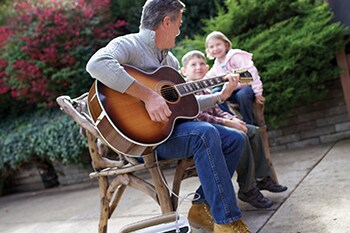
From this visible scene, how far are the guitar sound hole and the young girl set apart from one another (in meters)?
0.79

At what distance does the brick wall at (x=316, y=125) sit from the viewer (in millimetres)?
4156

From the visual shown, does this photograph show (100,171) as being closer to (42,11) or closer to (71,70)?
(71,70)

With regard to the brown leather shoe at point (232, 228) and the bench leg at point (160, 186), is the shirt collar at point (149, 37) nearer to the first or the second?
the bench leg at point (160, 186)

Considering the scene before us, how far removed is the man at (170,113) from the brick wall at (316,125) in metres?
2.27

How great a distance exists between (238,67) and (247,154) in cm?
83

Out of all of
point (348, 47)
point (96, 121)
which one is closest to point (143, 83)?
point (96, 121)

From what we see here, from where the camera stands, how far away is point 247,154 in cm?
238

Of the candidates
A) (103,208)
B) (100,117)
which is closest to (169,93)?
(100,117)

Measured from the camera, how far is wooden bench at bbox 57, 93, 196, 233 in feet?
6.90

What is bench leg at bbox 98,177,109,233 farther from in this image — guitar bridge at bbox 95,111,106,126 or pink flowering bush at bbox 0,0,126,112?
pink flowering bush at bbox 0,0,126,112

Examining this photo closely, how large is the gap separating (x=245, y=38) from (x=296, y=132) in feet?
3.53

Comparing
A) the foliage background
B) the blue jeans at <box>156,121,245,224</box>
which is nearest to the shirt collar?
the blue jeans at <box>156,121,245,224</box>

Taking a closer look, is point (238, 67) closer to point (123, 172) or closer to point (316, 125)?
point (123, 172)

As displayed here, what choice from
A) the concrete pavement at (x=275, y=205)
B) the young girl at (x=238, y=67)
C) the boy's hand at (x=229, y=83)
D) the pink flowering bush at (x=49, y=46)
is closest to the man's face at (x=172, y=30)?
the boy's hand at (x=229, y=83)
